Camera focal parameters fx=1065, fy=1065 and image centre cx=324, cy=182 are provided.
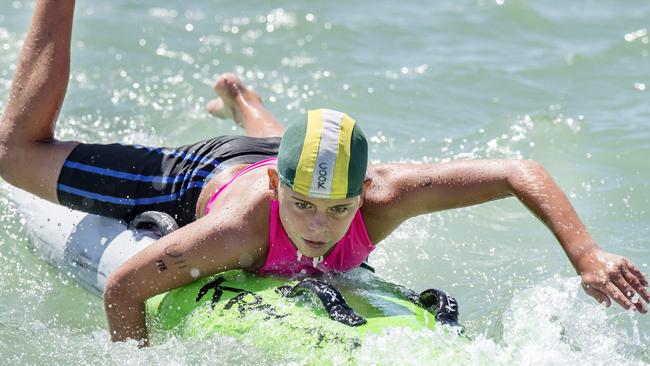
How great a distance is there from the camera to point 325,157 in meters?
4.37

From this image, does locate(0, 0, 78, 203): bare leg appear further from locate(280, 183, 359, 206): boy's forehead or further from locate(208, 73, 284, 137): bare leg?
locate(280, 183, 359, 206): boy's forehead

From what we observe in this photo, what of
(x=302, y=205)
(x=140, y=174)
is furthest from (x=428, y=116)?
(x=302, y=205)

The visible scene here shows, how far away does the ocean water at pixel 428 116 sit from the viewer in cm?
489

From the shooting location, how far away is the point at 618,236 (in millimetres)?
6688

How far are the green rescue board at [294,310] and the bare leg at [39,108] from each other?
1203 millimetres

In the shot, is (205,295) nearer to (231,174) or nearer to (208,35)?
(231,174)

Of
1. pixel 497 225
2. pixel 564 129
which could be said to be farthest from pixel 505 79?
pixel 497 225

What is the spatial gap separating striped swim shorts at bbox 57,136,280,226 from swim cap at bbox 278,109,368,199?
108 centimetres

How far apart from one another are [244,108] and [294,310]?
264cm

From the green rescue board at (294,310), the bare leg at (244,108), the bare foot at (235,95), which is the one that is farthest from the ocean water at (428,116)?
the bare foot at (235,95)

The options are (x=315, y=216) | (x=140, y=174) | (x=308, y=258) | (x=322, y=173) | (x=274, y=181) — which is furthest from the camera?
(x=140, y=174)

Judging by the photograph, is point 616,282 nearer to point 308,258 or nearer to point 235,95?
point 308,258

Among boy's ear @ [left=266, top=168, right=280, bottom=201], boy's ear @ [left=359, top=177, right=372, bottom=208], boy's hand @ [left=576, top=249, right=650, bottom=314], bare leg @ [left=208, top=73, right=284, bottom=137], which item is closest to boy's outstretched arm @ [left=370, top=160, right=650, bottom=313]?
boy's ear @ [left=359, top=177, right=372, bottom=208]

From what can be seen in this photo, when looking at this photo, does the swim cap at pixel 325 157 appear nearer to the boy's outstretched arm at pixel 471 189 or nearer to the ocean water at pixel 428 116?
the boy's outstretched arm at pixel 471 189
